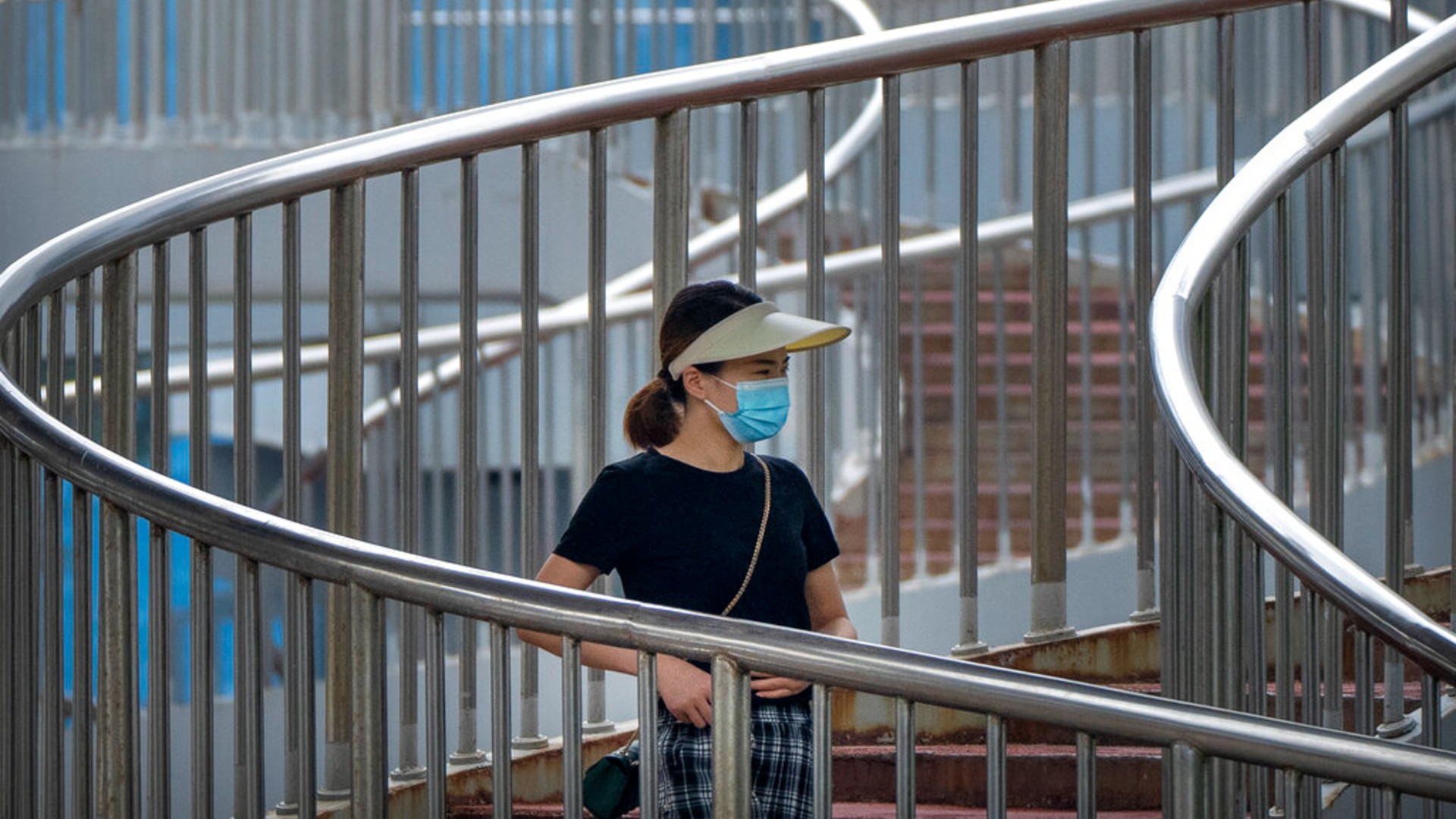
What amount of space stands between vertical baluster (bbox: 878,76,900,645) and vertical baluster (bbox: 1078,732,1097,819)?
40.3 inches

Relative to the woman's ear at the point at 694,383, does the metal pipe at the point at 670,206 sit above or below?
above

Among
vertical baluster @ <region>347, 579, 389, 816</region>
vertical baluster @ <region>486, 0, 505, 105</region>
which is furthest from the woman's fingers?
vertical baluster @ <region>486, 0, 505, 105</region>

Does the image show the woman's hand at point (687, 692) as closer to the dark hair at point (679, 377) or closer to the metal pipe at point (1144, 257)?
the dark hair at point (679, 377)

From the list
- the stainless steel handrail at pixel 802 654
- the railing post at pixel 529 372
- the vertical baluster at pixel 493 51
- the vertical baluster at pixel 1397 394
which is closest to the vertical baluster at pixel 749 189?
the railing post at pixel 529 372

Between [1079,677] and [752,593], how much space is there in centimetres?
102

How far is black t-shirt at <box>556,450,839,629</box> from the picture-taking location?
204cm

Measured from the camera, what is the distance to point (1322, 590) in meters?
1.90

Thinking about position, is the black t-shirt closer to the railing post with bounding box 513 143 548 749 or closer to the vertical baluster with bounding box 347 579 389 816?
the vertical baluster with bounding box 347 579 389 816

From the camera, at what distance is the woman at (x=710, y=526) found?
1.97 meters

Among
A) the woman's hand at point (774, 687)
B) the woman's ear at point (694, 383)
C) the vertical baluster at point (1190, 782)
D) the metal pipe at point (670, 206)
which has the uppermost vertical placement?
the metal pipe at point (670, 206)

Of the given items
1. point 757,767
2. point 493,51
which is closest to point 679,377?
point 757,767

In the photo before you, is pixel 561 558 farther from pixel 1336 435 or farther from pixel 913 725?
pixel 1336 435

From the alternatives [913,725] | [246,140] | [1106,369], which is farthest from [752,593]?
[246,140]

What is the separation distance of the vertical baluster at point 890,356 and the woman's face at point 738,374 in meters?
0.60
